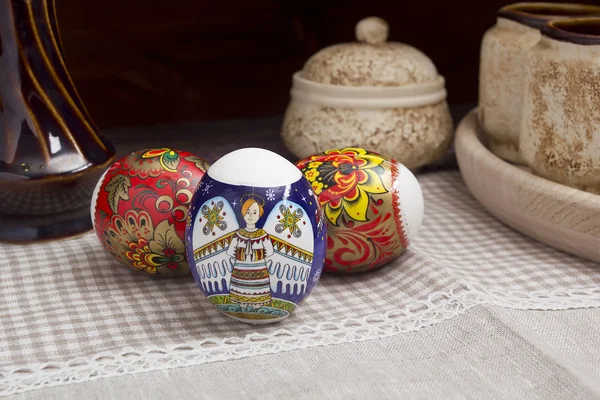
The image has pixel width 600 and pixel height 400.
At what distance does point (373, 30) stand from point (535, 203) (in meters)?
0.35

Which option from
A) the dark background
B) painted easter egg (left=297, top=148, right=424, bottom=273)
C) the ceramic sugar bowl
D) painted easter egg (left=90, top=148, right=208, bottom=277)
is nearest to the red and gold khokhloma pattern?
painted easter egg (left=297, top=148, right=424, bottom=273)

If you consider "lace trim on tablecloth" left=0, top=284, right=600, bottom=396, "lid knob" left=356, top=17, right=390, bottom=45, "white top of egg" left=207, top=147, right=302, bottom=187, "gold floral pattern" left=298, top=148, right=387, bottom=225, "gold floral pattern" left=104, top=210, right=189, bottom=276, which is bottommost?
"lace trim on tablecloth" left=0, top=284, right=600, bottom=396

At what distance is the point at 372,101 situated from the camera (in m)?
0.99

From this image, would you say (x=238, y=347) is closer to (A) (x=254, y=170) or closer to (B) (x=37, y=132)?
(A) (x=254, y=170)

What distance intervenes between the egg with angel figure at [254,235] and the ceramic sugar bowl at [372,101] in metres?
0.37

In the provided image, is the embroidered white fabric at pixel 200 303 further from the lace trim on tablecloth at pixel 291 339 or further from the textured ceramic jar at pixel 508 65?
the textured ceramic jar at pixel 508 65

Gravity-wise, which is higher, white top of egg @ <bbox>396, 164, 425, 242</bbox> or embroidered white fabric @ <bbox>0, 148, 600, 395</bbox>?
white top of egg @ <bbox>396, 164, 425, 242</bbox>

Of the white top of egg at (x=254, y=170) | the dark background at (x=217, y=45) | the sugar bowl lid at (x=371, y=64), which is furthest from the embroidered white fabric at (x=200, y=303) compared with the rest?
the dark background at (x=217, y=45)

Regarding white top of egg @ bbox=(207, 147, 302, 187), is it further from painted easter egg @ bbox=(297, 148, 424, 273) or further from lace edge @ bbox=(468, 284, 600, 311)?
lace edge @ bbox=(468, 284, 600, 311)

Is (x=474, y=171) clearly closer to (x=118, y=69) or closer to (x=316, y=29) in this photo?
(x=316, y=29)

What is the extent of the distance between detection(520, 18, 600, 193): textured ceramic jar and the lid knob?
26 centimetres

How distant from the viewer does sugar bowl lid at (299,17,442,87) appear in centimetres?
100

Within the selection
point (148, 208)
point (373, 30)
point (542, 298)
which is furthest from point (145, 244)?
point (373, 30)

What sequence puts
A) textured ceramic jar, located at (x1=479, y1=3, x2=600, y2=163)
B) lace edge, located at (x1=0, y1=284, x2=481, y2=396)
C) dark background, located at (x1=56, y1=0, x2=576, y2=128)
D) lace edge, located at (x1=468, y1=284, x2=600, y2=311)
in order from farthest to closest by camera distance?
dark background, located at (x1=56, y1=0, x2=576, y2=128)
textured ceramic jar, located at (x1=479, y1=3, x2=600, y2=163)
lace edge, located at (x1=468, y1=284, x2=600, y2=311)
lace edge, located at (x1=0, y1=284, x2=481, y2=396)
